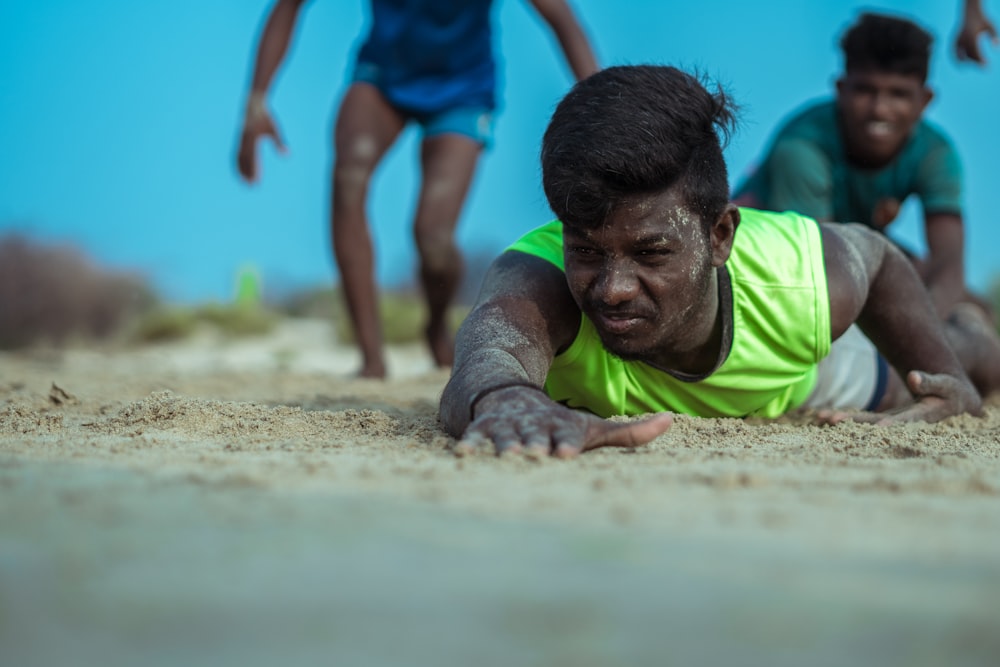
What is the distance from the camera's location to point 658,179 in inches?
106

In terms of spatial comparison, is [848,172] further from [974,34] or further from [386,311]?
[386,311]

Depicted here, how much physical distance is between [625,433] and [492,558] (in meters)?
1.00

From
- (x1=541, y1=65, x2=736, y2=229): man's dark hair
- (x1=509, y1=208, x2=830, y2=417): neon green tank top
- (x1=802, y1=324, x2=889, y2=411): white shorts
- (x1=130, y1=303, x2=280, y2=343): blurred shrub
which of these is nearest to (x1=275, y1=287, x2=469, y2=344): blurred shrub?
(x1=130, y1=303, x2=280, y2=343): blurred shrub

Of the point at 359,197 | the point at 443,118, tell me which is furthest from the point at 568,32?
the point at 359,197

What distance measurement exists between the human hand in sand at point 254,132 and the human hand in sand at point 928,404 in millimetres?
3296

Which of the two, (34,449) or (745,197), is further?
(745,197)

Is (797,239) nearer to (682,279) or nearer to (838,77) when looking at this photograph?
(682,279)

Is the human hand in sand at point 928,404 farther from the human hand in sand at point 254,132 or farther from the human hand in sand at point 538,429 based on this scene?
the human hand in sand at point 254,132

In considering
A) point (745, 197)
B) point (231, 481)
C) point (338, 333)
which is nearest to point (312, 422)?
point (231, 481)

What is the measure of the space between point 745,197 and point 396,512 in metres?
4.23

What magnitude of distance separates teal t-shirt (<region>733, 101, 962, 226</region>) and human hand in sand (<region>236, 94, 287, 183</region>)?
8.39 feet

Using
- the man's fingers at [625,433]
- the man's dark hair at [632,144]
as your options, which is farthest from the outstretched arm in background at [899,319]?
the man's fingers at [625,433]

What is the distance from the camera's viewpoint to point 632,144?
8.71 feet

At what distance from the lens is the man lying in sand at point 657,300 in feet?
8.63
